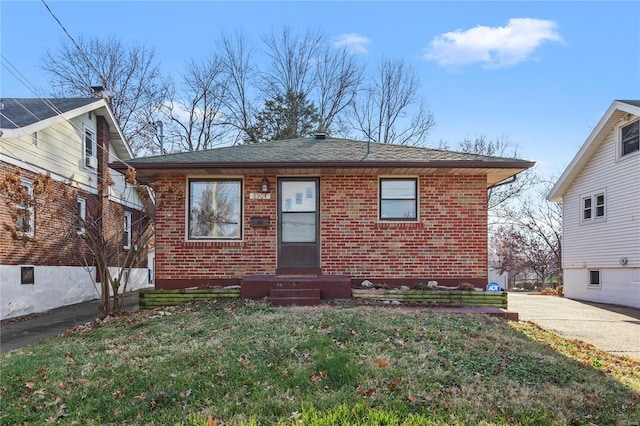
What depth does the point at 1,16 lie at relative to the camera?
8.84 metres

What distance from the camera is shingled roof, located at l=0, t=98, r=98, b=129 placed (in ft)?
37.5

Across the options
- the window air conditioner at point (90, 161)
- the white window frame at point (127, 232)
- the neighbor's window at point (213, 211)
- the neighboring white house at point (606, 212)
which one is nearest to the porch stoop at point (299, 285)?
the neighbor's window at point (213, 211)

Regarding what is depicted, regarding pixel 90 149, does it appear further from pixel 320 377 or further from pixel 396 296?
pixel 320 377

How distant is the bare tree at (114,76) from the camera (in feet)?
75.1

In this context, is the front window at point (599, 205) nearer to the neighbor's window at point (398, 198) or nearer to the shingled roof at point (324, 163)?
the shingled roof at point (324, 163)

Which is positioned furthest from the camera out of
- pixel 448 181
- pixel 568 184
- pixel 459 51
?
pixel 568 184

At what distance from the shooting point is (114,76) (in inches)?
941

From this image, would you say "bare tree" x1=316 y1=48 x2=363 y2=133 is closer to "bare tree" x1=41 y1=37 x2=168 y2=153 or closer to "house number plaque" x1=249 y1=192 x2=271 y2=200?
"bare tree" x1=41 y1=37 x2=168 y2=153

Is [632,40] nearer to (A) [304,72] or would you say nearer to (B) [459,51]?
(B) [459,51]

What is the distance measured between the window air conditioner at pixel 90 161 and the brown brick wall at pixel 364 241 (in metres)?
6.32

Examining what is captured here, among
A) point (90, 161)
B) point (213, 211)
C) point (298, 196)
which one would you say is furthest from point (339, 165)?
point (90, 161)

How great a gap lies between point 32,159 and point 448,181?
10812 mm

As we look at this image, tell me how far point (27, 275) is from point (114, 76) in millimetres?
15345

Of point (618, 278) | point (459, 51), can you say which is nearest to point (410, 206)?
point (459, 51)
